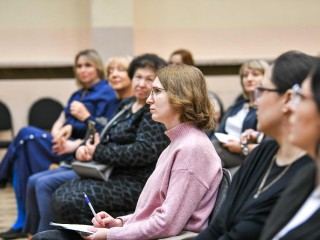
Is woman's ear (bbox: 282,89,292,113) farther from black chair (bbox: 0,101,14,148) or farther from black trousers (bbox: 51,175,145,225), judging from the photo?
black chair (bbox: 0,101,14,148)

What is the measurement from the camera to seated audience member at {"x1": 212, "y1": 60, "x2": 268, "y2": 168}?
439 centimetres

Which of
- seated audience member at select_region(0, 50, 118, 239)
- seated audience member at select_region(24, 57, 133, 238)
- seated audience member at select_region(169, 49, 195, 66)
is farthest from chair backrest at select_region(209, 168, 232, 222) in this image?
seated audience member at select_region(169, 49, 195, 66)

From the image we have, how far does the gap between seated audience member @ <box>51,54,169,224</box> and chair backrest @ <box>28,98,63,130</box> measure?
4010 millimetres

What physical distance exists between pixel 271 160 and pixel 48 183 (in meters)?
2.56

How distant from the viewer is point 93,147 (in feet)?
13.6

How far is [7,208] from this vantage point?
246 inches

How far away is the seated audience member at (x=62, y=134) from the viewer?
5.14 meters

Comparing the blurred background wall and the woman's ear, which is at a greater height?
the woman's ear

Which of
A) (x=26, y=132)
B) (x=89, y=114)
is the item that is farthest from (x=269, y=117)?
(x=26, y=132)

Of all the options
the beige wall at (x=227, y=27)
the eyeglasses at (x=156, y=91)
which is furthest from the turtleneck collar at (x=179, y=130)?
the beige wall at (x=227, y=27)

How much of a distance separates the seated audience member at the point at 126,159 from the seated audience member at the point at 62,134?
3.60 ft

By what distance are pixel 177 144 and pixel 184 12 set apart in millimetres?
5772

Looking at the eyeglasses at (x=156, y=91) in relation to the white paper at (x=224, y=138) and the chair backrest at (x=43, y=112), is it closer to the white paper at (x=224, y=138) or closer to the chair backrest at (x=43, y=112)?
the white paper at (x=224, y=138)

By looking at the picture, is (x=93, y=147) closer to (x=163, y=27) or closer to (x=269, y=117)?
(x=269, y=117)
